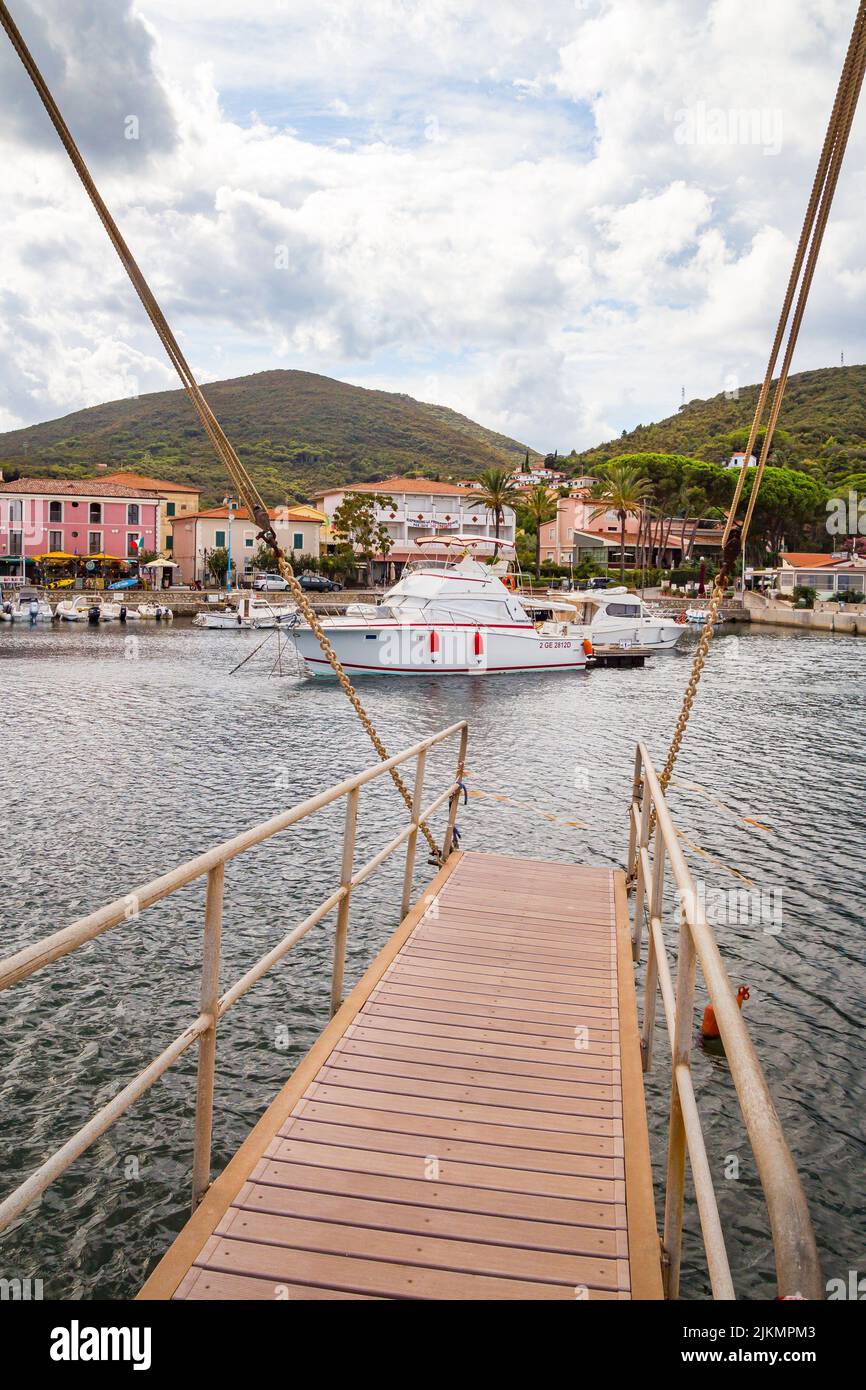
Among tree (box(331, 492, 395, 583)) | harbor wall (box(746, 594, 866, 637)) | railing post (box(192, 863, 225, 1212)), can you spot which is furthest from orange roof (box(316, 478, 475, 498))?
railing post (box(192, 863, 225, 1212))

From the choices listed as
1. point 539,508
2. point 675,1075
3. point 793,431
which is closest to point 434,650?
point 675,1075

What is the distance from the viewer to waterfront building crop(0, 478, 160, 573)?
275 feet

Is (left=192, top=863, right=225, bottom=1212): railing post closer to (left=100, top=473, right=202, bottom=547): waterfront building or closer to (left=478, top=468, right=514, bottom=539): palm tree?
(left=478, top=468, right=514, bottom=539): palm tree

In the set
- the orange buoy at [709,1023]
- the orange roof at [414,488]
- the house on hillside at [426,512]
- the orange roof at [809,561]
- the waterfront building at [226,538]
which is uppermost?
the orange roof at [414,488]

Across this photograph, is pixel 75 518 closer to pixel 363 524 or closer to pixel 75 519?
pixel 75 519

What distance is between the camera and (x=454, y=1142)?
13.8ft

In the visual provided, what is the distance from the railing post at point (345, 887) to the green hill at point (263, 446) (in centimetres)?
11951

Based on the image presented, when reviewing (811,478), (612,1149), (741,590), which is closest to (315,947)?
(612,1149)

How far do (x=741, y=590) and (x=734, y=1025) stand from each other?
87794 mm

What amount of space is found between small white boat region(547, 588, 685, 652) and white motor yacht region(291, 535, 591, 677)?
377 inches

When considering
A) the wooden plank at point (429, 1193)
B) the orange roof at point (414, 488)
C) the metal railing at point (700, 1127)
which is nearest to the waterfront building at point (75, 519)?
the orange roof at point (414, 488)

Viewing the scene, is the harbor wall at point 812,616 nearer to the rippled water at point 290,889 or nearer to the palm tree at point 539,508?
the palm tree at point 539,508

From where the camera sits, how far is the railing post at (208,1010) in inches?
140
